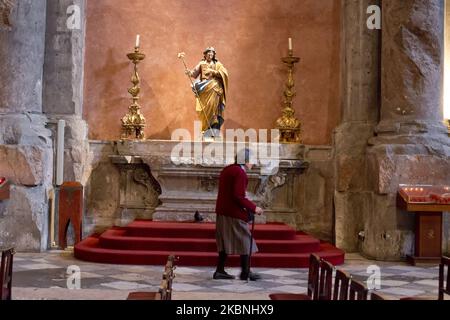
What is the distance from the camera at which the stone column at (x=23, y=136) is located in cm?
993

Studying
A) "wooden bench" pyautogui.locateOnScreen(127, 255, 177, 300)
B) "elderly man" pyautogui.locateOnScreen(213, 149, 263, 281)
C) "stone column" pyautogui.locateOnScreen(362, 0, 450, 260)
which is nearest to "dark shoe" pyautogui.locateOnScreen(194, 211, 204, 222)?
"stone column" pyautogui.locateOnScreen(362, 0, 450, 260)

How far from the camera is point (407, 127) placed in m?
10.0

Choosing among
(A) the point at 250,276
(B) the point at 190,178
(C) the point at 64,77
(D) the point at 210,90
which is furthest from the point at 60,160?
(A) the point at 250,276

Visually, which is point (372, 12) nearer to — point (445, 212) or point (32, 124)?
point (445, 212)

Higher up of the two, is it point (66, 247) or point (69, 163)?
point (69, 163)

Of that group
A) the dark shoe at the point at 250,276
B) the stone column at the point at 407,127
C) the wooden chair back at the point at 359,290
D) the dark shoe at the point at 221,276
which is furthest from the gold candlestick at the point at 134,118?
the wooden chair back at the point at 359,290

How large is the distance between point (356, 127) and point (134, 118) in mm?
3505

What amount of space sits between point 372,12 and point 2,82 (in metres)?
5.46

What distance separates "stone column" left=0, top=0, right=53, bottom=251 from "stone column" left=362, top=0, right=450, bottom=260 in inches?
181

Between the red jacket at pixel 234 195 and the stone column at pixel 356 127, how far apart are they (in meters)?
3.31

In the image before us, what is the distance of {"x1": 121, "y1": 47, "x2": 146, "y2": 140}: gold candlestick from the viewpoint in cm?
1165

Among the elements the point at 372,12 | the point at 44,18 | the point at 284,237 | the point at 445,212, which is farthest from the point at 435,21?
the point at 44,18
